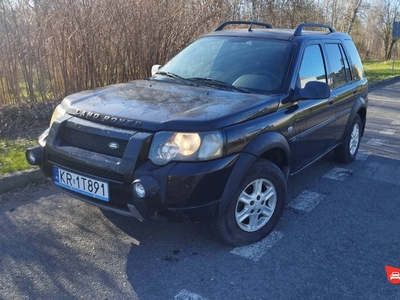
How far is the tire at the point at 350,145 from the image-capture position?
5.68 meters

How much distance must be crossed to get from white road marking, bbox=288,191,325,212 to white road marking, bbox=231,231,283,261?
74 centimetres

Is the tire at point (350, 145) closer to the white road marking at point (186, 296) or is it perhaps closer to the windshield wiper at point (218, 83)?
the windshield wiper at point (218, 83)

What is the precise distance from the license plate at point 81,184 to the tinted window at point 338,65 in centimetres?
303

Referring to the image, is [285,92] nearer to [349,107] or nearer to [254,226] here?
[254,226]

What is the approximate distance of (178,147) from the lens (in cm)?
305

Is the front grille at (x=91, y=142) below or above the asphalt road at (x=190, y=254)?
above

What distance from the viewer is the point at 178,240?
3.67 meters

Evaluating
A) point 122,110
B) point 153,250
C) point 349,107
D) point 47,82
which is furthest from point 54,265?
point 47,82

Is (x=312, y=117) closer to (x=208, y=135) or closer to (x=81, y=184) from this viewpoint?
(x=208, y=135)

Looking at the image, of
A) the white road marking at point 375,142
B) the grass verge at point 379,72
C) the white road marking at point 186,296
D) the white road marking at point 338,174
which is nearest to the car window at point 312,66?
the white road marking at point 338,174

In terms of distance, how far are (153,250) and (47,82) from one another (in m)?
4.89

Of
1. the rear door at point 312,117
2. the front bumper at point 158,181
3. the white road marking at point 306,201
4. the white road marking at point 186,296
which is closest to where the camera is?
the white road marking at point 186,296

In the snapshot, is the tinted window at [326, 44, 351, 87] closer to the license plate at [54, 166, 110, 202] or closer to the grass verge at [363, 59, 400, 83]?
the license plate at [54, 166, 110, 202]

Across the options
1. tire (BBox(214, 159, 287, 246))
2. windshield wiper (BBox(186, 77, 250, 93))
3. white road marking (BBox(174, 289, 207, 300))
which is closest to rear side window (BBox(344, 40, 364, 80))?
windshield wiper (BBox(186, 77, 250, 93))
